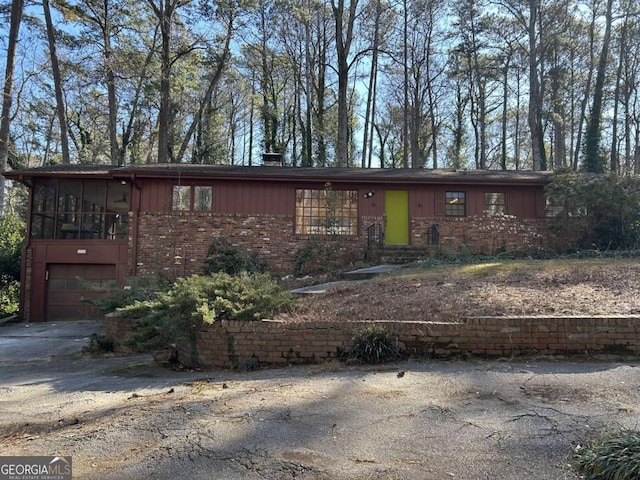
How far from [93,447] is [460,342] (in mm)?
4287

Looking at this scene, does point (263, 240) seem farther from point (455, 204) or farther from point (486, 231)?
point (486, 231)

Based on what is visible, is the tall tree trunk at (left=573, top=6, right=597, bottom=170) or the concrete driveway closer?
the concrete driveway

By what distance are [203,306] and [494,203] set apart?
12.3 m

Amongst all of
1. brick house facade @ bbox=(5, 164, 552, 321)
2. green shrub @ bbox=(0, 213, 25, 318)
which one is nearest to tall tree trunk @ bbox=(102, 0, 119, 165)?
green shrub @ bbox=(0, 213, 25, 318)

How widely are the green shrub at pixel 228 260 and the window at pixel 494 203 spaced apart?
26.6 feet

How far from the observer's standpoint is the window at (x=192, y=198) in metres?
14.9

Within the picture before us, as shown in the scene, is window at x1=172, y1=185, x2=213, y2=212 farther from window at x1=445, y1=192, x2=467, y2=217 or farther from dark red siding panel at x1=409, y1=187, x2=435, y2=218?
window at x1=445, y1=192, x2=467, y2=217

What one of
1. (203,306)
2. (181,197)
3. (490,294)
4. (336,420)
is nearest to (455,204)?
(490,294)

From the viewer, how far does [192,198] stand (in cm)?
1495

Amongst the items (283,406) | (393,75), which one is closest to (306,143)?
(393,75)

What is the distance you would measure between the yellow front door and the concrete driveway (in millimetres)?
9735

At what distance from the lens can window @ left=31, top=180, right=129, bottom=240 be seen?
15188mm

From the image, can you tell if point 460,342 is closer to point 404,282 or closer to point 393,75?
point 404,282

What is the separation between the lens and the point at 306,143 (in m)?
30.9
